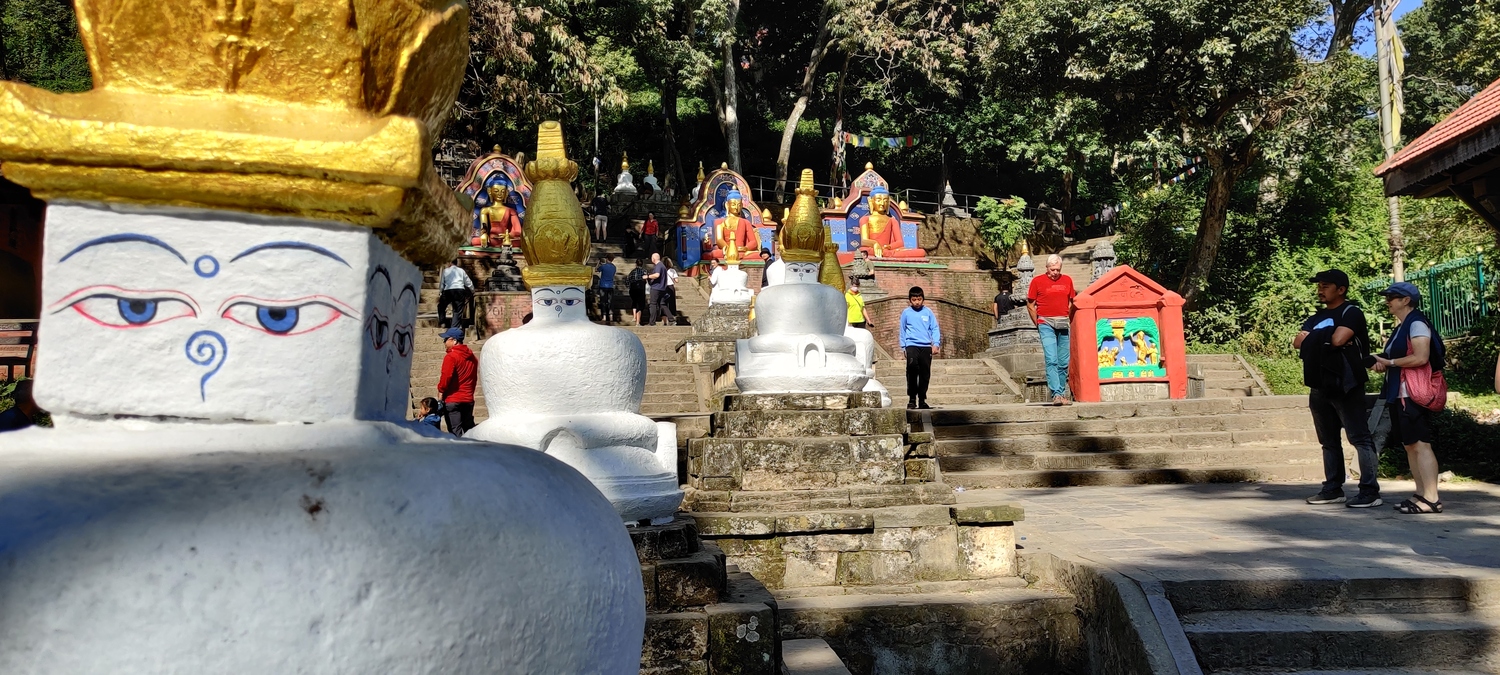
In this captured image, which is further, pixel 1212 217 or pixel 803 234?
pixel 1212 217

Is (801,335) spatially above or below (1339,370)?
above

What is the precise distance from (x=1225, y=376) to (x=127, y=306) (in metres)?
17.4

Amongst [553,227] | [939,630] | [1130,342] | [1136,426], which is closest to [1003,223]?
[1130,342]

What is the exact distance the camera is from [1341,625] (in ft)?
14.4

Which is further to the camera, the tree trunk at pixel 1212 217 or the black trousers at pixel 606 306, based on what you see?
the tree trunk at pixel 1212 217

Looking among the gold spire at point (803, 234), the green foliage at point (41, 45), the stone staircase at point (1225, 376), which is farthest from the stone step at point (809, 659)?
the green foliage at point (41, 45)

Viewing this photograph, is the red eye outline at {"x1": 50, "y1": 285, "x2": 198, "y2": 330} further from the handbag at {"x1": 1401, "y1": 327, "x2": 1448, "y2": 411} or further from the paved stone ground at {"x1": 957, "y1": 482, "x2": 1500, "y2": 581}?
the handbag at {"x1": 1401, "y1": 327, "x2": 1448, "y2": 411}

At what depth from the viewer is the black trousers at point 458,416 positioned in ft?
28.3

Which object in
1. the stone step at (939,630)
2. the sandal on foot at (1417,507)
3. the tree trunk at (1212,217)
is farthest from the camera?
the tree trunk at (1212,217)

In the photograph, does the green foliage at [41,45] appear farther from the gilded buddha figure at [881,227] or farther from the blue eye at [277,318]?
the blue eye at [277,318]

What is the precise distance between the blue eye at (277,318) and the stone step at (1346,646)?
4023 millimetres

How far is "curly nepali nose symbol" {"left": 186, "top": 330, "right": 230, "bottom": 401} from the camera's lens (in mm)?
1490

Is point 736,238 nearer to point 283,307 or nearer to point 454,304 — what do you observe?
point 454,304

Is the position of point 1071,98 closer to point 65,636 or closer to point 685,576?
point 685,576
